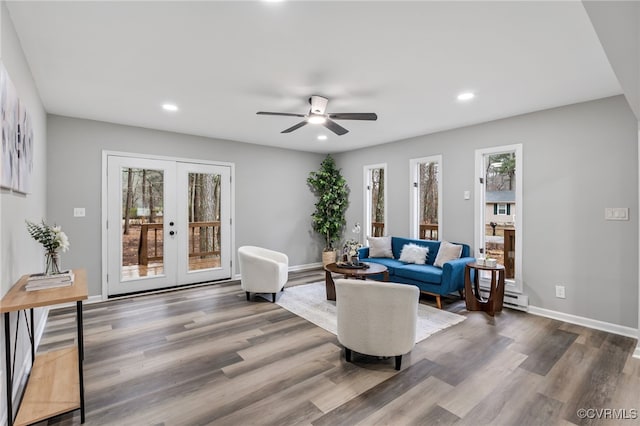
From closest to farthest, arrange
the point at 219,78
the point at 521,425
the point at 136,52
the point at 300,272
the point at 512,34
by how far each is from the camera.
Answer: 1. the point at 521,425
2. the point at 512,34
3. the point at 136,52
4. the point at 219,78
5. the point at 300,272

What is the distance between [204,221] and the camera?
17.9ft

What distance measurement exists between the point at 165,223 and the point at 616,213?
5970 mm

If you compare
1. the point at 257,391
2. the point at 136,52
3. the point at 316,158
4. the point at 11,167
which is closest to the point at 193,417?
the point at 257,391

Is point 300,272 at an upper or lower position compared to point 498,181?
lower

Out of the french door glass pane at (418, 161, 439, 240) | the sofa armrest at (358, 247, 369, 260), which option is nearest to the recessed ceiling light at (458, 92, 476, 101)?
the french door glass pane at (418, 161, 439, 240)

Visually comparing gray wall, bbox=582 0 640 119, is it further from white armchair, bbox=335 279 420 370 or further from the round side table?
the round side table

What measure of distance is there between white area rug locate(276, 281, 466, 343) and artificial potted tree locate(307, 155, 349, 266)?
1913 mm

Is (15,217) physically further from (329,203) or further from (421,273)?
(329,203)

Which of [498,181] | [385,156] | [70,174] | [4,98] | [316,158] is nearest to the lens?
[4,98]

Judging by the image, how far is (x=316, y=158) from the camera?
6.95 metres

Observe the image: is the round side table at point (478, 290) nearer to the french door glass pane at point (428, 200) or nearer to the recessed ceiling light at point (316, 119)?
the french door glass pane at point (428, 200)

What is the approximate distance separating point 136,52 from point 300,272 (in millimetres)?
4750

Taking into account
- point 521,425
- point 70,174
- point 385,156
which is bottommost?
point 521,425

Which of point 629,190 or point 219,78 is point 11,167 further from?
point 629,190
